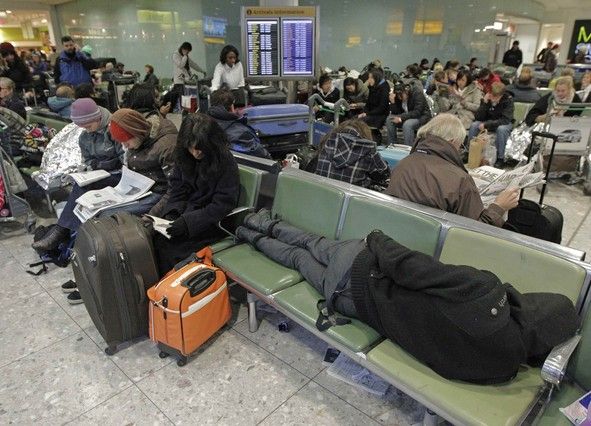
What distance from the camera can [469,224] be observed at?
1890 millimetres

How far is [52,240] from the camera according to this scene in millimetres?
3203

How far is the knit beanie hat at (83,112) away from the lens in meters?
3.29

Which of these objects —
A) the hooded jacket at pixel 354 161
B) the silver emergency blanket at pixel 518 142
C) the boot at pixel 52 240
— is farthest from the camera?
the silver emergency blanket at pixel 518 142

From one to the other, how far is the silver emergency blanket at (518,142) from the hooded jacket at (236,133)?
3.71 metres

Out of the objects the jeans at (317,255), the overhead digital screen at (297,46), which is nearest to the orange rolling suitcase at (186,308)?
the jeans at (317,255)

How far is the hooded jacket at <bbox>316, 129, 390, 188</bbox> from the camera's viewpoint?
2.64 metres

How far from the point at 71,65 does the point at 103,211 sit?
4700 mm

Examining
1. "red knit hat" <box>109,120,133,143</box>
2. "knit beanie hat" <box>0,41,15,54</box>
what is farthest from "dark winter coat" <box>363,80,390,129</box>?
"knit beanie hat" <box>0,41,15,54</box>

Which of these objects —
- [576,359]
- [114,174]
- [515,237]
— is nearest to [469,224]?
[515,237]

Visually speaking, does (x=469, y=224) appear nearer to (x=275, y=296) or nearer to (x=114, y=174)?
(x=275, y=296)

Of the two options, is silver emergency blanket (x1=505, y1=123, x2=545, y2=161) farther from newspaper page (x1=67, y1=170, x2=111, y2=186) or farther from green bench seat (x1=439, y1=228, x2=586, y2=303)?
newspaper page (x1=67, y1=170, x2=111, y2=186)

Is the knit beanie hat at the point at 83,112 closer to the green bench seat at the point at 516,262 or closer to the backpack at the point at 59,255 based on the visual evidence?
the backpack at the point at 59,255

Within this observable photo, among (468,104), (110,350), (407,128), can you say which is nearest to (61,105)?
(110,350)

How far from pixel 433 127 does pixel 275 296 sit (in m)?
1.28
